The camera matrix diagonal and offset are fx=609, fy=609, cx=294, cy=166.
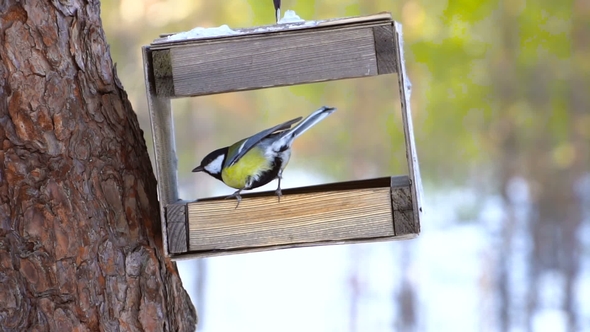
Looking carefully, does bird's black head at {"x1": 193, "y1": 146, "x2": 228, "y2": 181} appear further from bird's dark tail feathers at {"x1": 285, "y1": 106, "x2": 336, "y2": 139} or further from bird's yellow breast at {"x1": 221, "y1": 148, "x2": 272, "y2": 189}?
bird's dark tail feathers at {"x1": 285, "y1": 106, "x2": 336, "y2": 139}

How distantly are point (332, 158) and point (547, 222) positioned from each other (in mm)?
1359

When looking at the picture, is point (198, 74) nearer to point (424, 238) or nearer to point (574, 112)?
point (424, 238)

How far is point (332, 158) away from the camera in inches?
146

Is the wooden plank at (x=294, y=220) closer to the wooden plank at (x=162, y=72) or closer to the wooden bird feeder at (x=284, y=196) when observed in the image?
the wooden bird feeder at (x=284, y=196)

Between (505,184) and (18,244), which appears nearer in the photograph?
(18,244)

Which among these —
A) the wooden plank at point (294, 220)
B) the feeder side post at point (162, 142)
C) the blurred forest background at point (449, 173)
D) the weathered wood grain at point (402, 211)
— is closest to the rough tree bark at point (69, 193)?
the feeder side post at point (162, 142)

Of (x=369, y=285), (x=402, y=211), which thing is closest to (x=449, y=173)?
(x=369, y=285)

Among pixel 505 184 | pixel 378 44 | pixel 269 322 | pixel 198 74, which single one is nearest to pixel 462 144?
pixel 505 184

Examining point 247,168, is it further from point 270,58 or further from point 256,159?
point 270,58

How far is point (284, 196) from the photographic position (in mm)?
1248

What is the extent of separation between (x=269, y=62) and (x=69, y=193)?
51 cm

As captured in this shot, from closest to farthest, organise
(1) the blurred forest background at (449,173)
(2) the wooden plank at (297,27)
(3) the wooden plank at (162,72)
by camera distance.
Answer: (2) the wooden plank at (297,27), (3) the wooden plank at (162,72), (1) the blurred forest background at (449,173)

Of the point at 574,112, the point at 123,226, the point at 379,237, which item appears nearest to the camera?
the point at 379,237

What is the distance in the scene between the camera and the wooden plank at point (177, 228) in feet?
4.09
